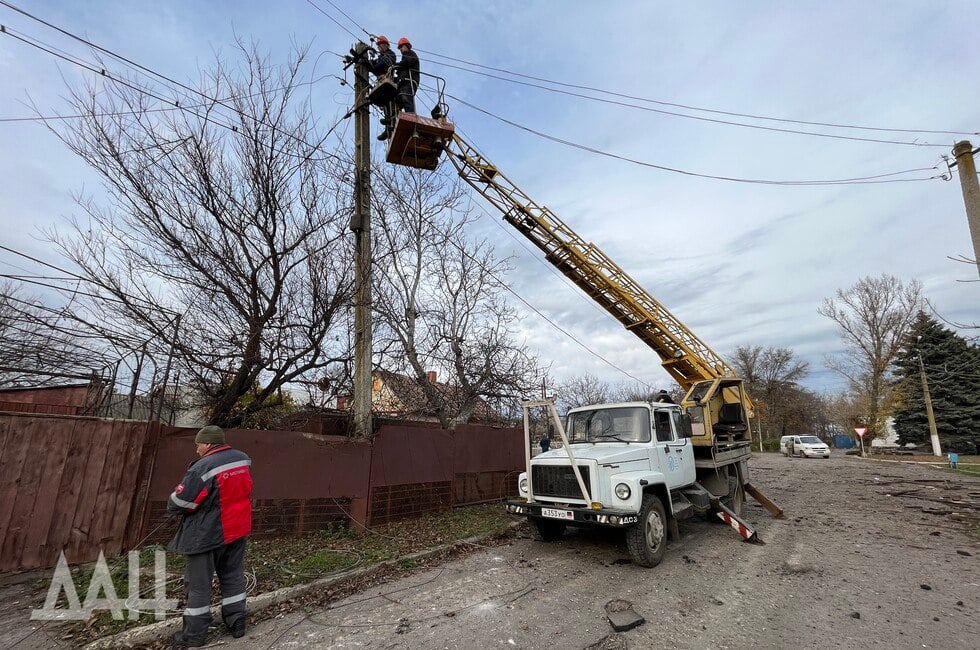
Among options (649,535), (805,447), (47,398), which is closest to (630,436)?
(649,535)

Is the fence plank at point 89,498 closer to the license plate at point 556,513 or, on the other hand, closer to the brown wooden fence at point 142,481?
the brown wooden fence at point 142,481

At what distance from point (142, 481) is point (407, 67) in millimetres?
8080

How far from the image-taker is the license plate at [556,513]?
606cm

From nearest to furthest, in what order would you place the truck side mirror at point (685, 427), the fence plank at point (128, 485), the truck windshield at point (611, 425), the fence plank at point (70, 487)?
1. the fence plank at point (70, 487)
2. the fence plank at point (128, 485)
3. the truck windshield at point (611, 425)
4. the truck side mirror at point (685, 427)

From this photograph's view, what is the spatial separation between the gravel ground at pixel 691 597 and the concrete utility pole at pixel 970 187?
493 cm

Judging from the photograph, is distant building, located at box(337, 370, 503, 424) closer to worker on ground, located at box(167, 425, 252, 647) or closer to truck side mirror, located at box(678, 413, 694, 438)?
worker on ground, located at box(167, 425, 252, 647)

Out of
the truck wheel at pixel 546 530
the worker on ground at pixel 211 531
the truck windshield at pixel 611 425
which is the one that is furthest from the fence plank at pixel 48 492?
the truck windshield at pixel 611 425

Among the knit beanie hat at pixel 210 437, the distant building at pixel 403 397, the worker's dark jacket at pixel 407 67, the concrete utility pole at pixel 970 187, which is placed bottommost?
the knit beanie hat at pixel 210 437

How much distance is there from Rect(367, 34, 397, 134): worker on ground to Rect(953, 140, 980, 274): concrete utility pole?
10.2m

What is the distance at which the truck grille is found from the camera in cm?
632

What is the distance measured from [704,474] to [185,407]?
9.55m

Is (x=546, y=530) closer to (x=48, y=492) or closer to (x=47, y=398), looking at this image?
(x=48, y=492)

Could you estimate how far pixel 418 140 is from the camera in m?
8.72

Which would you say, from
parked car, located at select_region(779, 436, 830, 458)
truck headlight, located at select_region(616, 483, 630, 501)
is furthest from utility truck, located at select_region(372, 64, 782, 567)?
parked car, located at select_region(779, 436, 830, 458)
